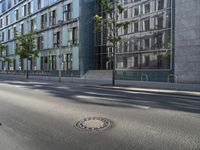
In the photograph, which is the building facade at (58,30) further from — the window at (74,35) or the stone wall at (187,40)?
the stone wall at (187,40)

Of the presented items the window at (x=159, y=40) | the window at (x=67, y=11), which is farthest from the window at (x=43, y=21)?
the window at (x=159, y=40)

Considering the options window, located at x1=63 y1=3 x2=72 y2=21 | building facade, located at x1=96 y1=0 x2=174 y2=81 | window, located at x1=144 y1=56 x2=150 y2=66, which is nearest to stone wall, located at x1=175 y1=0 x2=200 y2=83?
building facade, located at x1=96 y1=0 x2=174 y2=81

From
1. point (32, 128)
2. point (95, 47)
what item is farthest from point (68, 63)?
point (32, 128)

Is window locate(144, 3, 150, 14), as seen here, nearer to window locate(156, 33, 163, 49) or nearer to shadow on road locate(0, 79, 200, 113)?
window locate(156, 33, 163, 49)

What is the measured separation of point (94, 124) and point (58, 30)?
117 ft

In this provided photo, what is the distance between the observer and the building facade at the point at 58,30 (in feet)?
119

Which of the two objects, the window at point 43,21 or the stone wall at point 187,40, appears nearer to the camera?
the stone wall at point 187,40

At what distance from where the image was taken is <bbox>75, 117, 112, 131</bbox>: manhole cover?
21.0ft

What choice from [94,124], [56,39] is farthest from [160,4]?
[94,124]

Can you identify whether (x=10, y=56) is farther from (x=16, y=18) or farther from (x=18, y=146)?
(x=18, y=146)

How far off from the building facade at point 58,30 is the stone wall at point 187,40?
14.4m

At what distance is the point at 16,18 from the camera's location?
55.8m

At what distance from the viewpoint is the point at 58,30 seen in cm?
4062

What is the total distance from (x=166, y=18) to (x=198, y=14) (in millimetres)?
3751
